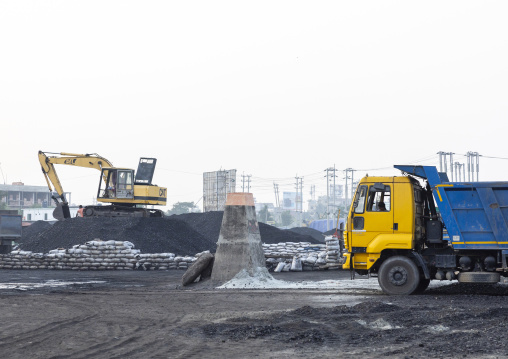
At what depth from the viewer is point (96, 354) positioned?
26.2 feet

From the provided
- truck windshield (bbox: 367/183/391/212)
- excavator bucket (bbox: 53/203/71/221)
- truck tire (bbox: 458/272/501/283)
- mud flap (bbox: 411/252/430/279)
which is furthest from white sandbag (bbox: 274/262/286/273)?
excavator bucket (bbox: 53/203/71/221)

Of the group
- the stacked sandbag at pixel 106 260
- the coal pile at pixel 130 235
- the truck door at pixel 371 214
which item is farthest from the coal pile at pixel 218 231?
the truck door at pixel 371 214

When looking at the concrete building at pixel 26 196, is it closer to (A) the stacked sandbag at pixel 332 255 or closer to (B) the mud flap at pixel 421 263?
(A) the stacked sandbag at pixel 332 255

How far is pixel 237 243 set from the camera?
692 inches

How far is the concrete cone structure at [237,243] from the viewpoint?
1755 cm

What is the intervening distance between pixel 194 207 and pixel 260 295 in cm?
10563

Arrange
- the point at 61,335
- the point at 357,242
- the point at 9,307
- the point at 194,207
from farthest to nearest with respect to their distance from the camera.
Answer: the point at 194,207 → the point at 357,242 → the point at 9,307 → the point at 61,335

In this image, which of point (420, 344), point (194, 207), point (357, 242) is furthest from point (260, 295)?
point (194, 207)

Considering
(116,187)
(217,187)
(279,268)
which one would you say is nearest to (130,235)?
(116,187)

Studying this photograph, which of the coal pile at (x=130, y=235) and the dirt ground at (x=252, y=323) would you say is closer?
the dirt ground at (x=252, y=323)

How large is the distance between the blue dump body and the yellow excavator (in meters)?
22.9

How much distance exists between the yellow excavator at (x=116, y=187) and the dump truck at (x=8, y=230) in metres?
6.13

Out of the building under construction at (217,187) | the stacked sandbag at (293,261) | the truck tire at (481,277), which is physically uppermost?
the building under construction at (217,187)

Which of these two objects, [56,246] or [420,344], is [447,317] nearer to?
[420,344]
